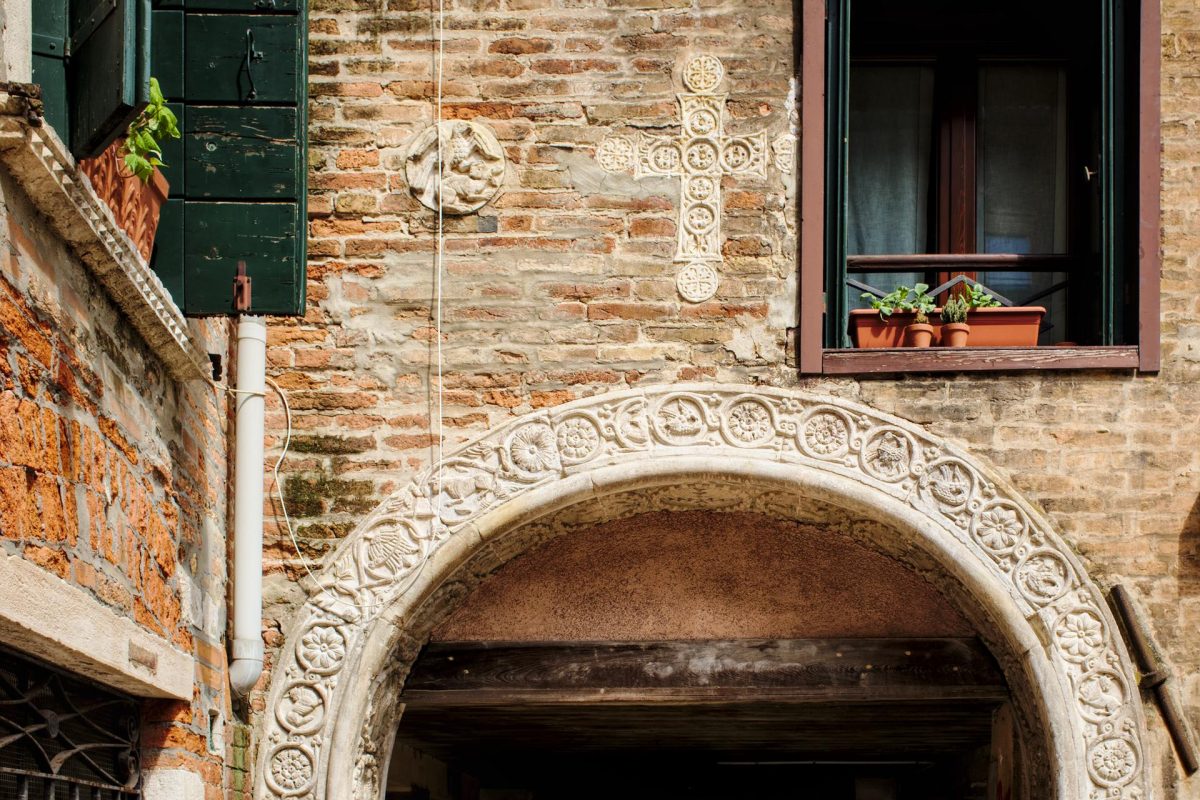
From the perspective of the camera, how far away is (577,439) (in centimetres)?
→ 626

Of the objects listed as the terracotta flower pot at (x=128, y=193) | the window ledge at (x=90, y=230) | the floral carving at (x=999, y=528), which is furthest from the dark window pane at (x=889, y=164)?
the terracotta flower pot at (x=128, y=193)

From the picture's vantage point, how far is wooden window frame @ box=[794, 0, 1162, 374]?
627 centimetres

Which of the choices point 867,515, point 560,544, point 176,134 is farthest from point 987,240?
point 176,134

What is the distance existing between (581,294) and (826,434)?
98 cm

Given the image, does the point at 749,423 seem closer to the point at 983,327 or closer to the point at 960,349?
the point at 960,349

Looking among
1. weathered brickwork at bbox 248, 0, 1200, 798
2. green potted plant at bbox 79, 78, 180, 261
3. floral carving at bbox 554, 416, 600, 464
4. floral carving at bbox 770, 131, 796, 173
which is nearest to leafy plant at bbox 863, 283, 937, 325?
weathered brickwork at bbox 248, 0, 1200, 798

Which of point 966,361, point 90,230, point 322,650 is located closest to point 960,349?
point 966,361

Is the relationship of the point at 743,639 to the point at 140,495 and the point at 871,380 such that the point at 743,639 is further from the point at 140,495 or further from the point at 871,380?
the point at 140,495

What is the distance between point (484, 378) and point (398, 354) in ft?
1.03

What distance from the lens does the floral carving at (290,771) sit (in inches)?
238

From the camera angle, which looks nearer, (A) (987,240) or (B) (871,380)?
(B) (871,380)

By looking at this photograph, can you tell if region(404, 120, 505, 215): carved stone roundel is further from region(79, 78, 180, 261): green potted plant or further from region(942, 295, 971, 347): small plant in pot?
region(942, 295, 971, 347): small plant in pot

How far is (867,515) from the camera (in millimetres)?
6262

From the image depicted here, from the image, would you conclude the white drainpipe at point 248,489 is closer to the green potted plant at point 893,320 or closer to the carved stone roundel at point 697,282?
the carved stone roundel at point 697,282
